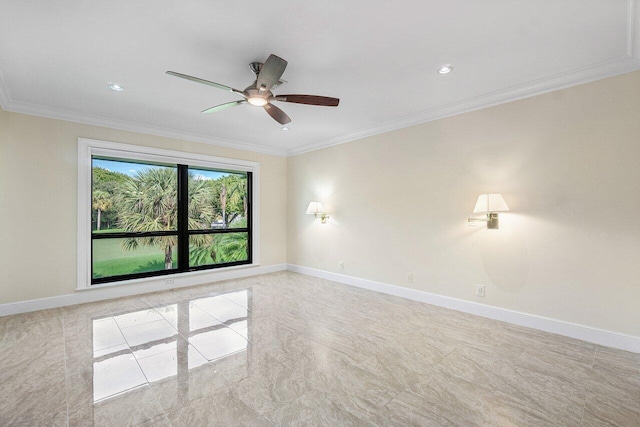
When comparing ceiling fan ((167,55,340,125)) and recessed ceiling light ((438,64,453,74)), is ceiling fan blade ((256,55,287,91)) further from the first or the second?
recessed ceiling light ((438,64,453,74))

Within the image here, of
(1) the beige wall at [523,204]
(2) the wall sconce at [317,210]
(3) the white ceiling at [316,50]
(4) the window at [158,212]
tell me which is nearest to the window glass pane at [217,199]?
(4) the window at [158,212]

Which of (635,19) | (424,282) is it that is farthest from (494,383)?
(635,19)

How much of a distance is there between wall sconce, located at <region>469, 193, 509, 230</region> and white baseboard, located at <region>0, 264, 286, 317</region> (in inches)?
167

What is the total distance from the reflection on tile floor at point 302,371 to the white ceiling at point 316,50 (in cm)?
271

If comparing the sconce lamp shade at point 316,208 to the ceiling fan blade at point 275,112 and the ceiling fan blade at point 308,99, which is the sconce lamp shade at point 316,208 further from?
the ceiling fan blade at point 308,99

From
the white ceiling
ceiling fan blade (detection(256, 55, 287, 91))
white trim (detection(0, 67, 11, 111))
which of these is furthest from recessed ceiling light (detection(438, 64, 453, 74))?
white trim (detection(0, 67, 11, 111))

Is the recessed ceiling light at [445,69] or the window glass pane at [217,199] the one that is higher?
the recessed ceiling light at [445,69]

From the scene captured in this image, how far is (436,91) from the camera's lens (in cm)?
329

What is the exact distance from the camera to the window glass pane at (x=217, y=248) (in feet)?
17.2

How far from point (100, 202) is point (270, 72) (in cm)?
369

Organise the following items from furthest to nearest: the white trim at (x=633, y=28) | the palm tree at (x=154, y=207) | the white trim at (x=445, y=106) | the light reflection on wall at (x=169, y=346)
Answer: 1. the palm tree at (x=154, y=207)
2. the white trim at (x=445, y=106)
3. the light reflection on wall at (x=169, y=346)
4. the white trim at (x=633, y=28)

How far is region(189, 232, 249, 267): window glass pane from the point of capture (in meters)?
5.24

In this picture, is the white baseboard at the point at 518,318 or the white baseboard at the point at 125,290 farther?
the white baseboard at the point at 125,290

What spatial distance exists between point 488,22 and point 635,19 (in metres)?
1.05
